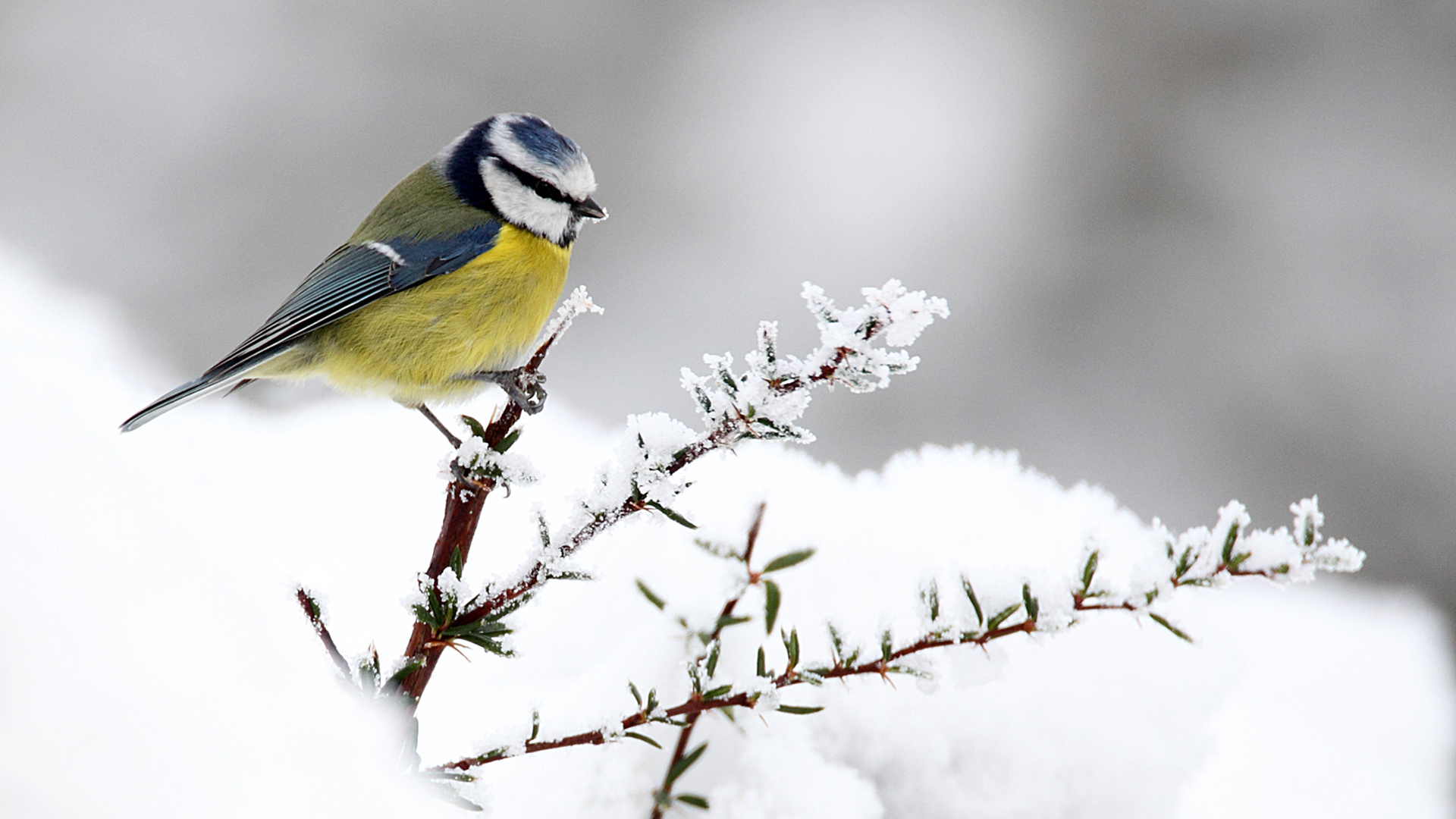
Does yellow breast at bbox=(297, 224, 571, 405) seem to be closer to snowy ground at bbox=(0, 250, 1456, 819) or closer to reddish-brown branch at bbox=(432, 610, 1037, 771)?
snowy ground at bbox=(0, 250, 1456, 819)

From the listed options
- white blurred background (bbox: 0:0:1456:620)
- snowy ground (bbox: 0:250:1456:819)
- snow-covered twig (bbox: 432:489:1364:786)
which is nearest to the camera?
snowy ground (bbox: 0:250:1456:819)

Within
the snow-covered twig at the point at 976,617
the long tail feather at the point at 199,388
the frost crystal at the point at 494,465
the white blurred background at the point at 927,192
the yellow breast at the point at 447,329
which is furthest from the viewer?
the white blurred background at the point at 927,192

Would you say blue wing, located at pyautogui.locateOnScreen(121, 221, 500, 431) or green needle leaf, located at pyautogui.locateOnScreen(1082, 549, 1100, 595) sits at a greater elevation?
blue wing, located at pyautogui.locateOnScreen(121, 221, 500, 431)

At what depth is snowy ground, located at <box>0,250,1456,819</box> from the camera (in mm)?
328

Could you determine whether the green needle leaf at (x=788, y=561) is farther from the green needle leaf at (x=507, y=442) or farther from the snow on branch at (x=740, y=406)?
the green needle leaf at (x=507, y=442)

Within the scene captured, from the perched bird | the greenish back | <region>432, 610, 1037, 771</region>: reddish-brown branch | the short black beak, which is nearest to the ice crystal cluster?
<region>432, 610, 1037, 771</region>: reddish-brown branch

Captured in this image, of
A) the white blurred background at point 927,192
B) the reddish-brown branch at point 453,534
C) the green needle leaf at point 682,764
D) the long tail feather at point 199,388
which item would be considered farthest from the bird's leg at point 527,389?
the white blurred background at point 927,192

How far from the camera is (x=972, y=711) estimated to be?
0.78m

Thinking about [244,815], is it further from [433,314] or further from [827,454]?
[827,454]

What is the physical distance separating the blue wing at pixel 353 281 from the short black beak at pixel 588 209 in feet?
0.48

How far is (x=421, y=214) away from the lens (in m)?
1.65

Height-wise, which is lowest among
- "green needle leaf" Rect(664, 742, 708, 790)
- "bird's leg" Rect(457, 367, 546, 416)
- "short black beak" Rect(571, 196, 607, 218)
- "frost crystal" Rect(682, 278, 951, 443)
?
"green needle leaf" Rect(664, 742, 708, 790)

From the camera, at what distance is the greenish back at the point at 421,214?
1.61 m

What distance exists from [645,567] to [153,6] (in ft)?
10.7
